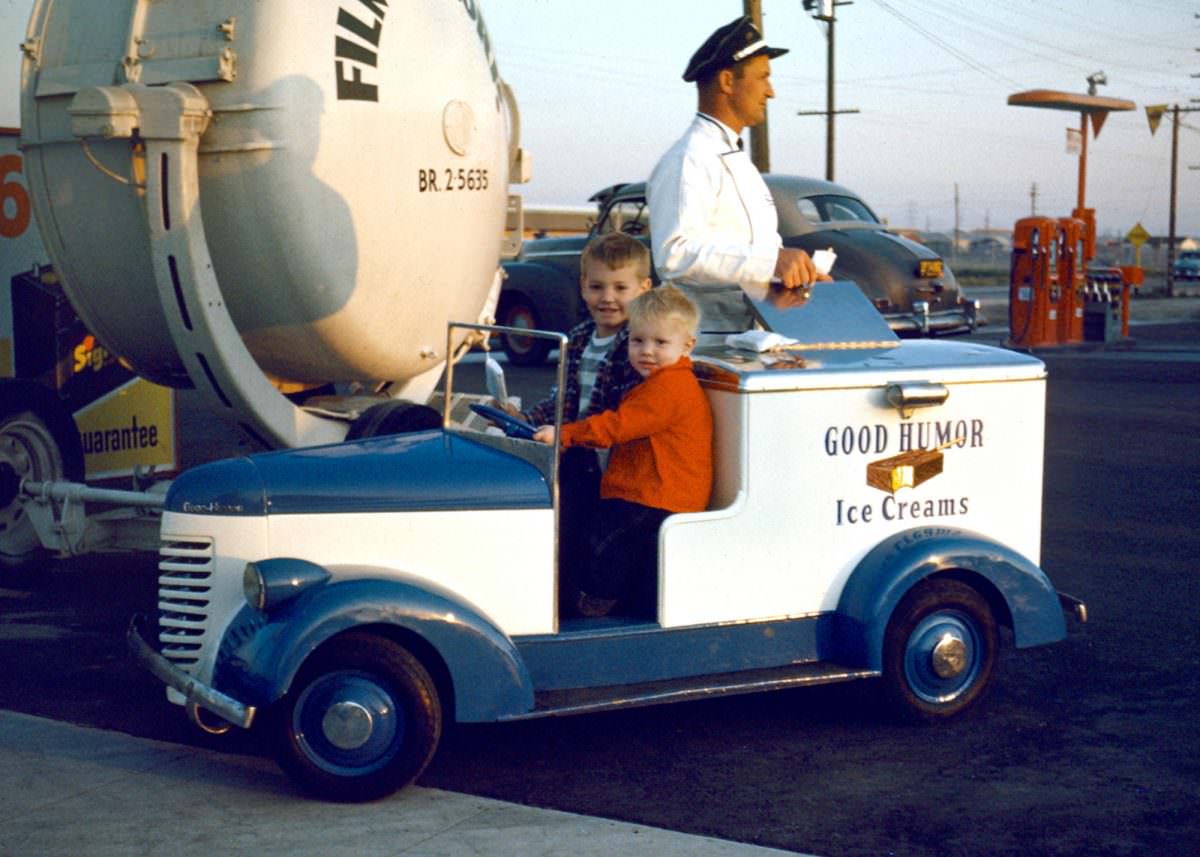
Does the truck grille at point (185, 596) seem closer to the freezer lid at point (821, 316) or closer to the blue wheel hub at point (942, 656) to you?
the freezer lid at point (821, 316)

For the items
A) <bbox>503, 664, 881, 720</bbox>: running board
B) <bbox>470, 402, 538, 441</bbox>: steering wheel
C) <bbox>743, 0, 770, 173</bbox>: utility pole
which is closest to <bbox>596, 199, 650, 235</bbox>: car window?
<bbox>743, 0, 770, 173</bbox>: utility pole

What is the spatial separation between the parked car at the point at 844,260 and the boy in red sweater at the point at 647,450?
1279cm

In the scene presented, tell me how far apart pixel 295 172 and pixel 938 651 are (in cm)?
345

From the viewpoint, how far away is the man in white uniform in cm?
522

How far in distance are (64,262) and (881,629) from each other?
4.28m

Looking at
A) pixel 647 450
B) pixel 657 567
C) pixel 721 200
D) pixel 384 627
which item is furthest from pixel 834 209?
pixel 384 627

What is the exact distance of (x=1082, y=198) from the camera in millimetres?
26828

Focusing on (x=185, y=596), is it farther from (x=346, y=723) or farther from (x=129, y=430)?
(x=129, y=430)

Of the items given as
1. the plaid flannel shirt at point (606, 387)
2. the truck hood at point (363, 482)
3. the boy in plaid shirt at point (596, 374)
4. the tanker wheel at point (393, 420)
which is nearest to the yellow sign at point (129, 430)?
the tanker wheel at point (393, 420)

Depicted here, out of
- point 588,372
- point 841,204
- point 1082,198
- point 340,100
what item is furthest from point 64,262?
point 1082,198

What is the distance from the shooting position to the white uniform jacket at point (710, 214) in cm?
521

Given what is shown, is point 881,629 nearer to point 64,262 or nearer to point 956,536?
point 956,536

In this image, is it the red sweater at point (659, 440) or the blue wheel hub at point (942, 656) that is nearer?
the red sweater at point (659, 440)

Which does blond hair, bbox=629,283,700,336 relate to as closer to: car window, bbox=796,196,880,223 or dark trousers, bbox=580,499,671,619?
dark trousers, bbox=580,499,671,619
